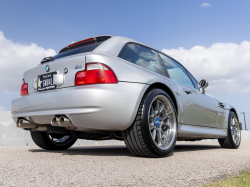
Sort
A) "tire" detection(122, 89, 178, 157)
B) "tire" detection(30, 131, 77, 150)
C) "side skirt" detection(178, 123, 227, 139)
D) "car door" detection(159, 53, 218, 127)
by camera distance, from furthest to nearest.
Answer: "tire" detection(30, 131, 77, 150)
"car door" detection(159, 53, 218, 127)
"side skirt" detection(178, 123, 227, 139)
"tire" detection(122, 89, 178, 157)

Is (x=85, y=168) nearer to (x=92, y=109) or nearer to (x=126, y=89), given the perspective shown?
(x=92, y=109)

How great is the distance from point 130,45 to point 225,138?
132 inches

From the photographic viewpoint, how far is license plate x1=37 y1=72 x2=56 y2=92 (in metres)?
2.97

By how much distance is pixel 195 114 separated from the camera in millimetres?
4027

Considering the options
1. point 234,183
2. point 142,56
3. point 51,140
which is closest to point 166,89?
point 142,56

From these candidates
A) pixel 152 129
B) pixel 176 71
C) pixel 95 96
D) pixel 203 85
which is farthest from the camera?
pixel 203 85

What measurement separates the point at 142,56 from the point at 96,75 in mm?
1100

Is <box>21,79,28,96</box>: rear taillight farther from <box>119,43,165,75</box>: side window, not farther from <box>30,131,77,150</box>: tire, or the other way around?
<box>119,43,165,75</box>: side window

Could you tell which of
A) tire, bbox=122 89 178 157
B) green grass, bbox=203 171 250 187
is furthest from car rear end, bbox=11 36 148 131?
green grass, bbox=203 171 250 187

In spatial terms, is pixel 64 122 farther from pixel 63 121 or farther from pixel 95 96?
pixel 95 96

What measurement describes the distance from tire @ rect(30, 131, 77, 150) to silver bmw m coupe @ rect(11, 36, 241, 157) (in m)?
0.92

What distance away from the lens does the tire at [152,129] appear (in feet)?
9.32

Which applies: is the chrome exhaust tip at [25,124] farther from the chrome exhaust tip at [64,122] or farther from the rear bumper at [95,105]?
the chrome exhaust tip at [64,122]

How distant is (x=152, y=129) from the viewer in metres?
3.17
